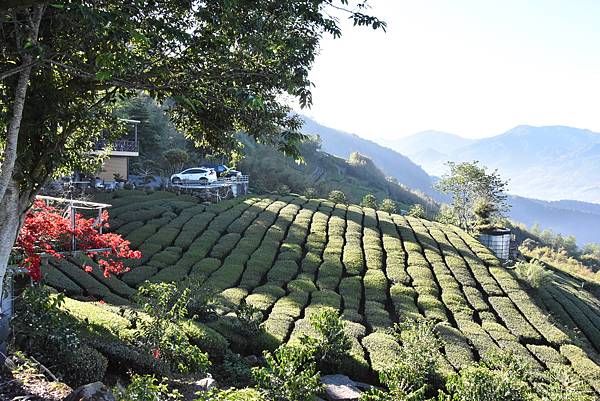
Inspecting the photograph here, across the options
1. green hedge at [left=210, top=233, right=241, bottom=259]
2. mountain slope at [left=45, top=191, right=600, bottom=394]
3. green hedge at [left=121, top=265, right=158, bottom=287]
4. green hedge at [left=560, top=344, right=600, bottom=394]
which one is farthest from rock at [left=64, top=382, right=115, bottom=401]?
green hedge at [left=210, top=233, right=241, bottom=259]

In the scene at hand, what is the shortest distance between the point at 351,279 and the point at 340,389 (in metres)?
9.51

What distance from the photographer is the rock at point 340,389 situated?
31.6ft

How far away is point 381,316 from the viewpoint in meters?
16.0

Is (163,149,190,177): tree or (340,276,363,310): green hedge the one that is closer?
(340,276,363,310): green hedge

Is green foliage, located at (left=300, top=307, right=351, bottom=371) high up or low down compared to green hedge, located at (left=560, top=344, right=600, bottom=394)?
up

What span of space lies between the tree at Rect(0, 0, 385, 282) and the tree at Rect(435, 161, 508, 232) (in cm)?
3402

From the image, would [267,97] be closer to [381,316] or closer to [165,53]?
[165,53]

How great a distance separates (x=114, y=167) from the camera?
1312 inches

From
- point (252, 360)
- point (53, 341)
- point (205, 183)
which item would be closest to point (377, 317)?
point (252, 360)

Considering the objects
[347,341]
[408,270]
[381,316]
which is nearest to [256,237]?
[408,270]

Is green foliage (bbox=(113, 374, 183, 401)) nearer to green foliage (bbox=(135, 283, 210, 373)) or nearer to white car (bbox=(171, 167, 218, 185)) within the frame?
green foliage (bbox=(135, 283, 210, 373))

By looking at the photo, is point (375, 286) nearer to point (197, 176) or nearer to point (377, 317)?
point (377, 317)

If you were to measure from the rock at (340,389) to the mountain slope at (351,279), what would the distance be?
1.01m

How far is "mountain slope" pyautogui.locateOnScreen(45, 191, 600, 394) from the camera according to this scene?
14.0m
